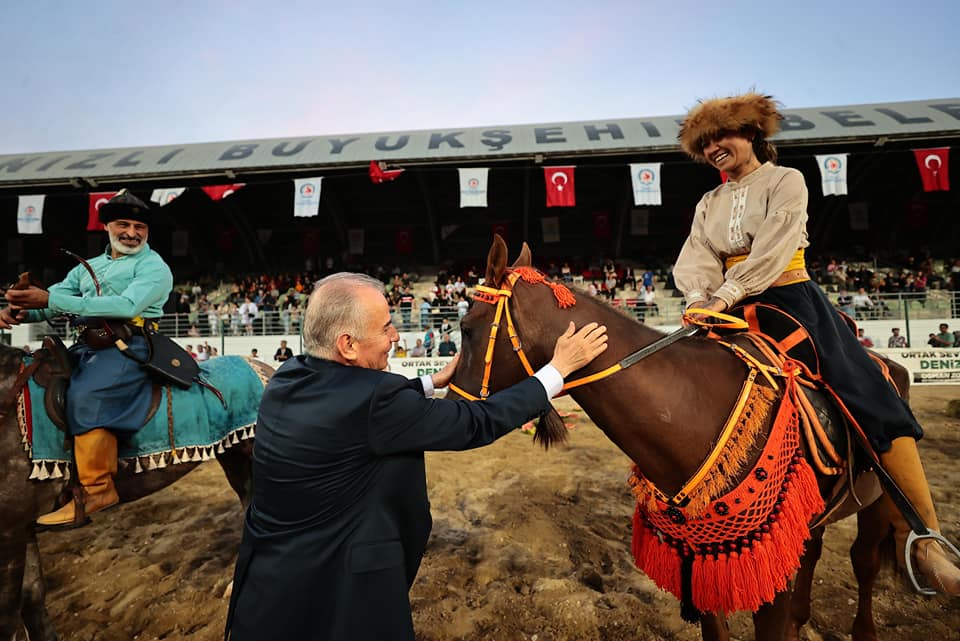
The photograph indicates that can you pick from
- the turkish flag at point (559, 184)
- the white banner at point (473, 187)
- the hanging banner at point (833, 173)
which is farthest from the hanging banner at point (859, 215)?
the white banner at point (473, 187)

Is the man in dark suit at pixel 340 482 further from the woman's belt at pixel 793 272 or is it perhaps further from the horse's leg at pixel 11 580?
the horse's leg at pixel 11 580

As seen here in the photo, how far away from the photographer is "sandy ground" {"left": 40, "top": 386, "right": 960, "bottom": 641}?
9.20 feet

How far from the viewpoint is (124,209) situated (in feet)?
8.92

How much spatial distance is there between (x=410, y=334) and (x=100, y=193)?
1260 centimetres

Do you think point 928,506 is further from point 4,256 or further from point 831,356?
point 4,256

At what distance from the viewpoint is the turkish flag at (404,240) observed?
20.7 m

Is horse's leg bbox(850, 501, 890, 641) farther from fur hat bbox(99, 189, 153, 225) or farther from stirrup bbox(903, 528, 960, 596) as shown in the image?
fur hat bbox(99, 189, 153, 225)

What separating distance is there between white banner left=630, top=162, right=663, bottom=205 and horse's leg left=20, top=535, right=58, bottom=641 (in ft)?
50.6

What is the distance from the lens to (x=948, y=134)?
14.0 meters

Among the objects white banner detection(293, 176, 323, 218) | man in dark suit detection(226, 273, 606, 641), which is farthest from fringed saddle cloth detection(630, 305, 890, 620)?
white banner detection(293, 176, 323, 218)

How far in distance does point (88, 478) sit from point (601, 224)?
19.6 metres

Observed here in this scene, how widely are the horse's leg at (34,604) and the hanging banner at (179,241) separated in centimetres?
2144

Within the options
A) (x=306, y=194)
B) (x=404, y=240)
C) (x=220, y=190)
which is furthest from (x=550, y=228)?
(x=220, y=190)

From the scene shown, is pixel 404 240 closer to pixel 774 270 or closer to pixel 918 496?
pixel 774 270
